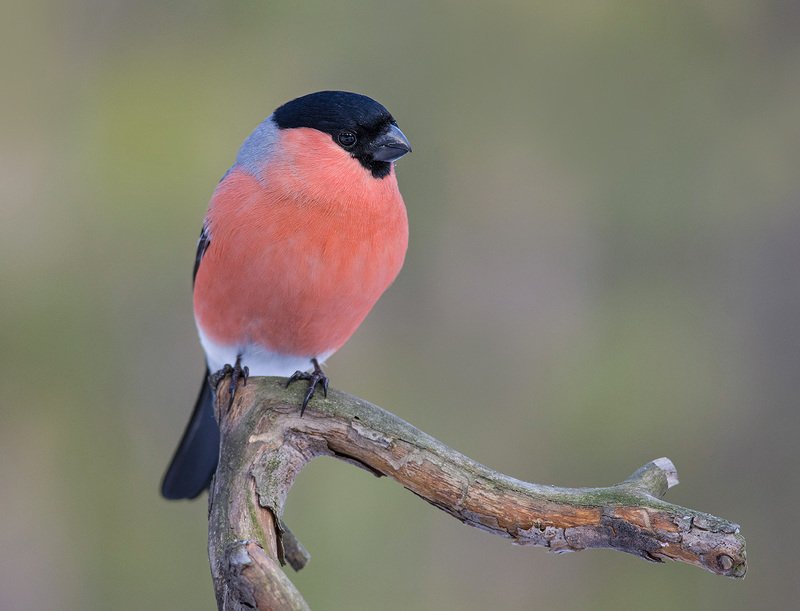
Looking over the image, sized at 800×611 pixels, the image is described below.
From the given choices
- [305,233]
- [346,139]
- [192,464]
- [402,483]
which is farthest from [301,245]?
[192,464]

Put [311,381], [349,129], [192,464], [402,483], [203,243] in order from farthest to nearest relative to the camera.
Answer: [192,464], [203,243], [349,129], [311,381], [402,483]

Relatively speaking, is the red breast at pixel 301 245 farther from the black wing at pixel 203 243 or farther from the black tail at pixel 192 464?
the black tail at pixel 192 464

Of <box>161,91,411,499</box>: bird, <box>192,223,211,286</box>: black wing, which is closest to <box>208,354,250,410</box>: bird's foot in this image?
<box>161,91,411,499</box>: bird

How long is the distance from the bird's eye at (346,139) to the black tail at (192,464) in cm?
56

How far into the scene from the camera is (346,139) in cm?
156

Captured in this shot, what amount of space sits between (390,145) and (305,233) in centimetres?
21

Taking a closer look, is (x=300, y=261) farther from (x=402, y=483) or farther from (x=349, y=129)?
(x=402, y=483)

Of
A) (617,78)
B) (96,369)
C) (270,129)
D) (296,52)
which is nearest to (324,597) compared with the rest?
(96,369)

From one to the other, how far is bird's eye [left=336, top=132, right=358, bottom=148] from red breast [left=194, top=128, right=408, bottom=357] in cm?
1

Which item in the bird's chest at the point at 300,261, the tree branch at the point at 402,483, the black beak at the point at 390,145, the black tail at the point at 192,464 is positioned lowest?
the tree branch at the point at 402,483

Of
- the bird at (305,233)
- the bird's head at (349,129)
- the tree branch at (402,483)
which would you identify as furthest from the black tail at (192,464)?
the bird's head at (349,129)

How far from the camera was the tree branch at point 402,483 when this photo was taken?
1.12 metres

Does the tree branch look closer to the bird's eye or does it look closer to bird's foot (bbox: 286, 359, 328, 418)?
bird's foot (bbox: 286, 359, 328, 418)

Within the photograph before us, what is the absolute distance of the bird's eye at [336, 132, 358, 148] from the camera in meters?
1.56
